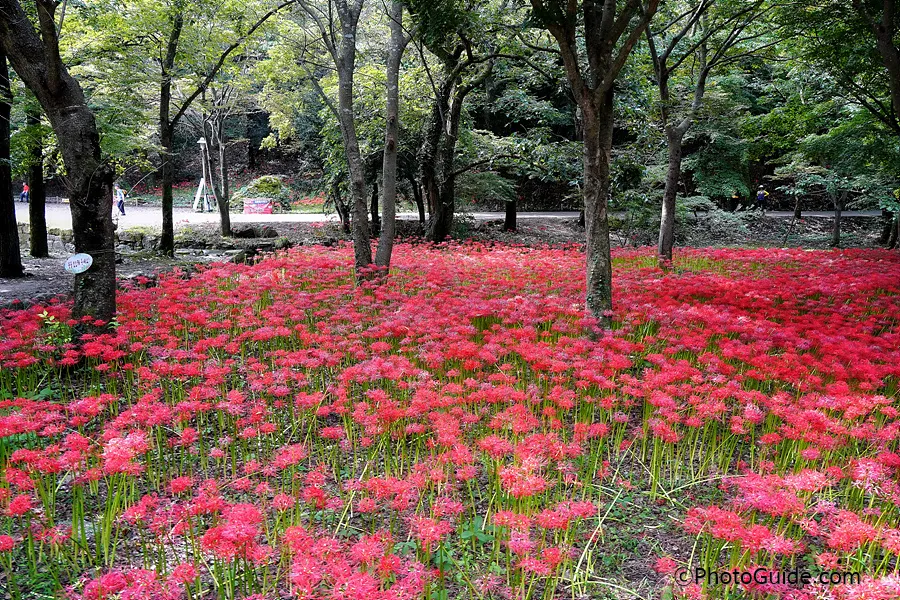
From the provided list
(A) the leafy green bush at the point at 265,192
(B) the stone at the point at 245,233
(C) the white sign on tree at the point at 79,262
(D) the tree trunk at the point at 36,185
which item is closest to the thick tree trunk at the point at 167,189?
(D) the tree trunk at the point at 36,185

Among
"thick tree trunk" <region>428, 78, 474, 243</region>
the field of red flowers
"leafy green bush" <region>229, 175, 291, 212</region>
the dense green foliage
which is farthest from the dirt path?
the field of red flowers

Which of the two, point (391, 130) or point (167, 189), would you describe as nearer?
point (391, 130)

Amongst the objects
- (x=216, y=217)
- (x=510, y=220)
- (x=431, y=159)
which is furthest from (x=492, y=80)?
(x=216, y=217)

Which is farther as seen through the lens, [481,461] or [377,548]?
[481,461]

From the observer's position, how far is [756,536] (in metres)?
2.37

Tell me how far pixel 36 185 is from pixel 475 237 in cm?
1258

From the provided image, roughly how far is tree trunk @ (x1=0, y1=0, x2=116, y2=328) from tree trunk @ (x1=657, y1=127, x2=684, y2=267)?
983 cm

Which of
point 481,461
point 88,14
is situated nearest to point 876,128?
point 481,461

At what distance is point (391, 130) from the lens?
9195 millimetres

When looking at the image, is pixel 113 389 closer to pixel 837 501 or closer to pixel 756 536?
pixel 756 536

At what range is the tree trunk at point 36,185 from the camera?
370 inches

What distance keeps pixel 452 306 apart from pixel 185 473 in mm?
3386

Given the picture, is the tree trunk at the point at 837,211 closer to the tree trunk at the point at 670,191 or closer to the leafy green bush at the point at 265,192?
the tree trunk at the point at 670,191

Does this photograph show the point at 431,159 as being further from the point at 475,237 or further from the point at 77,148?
the point at 77,148
